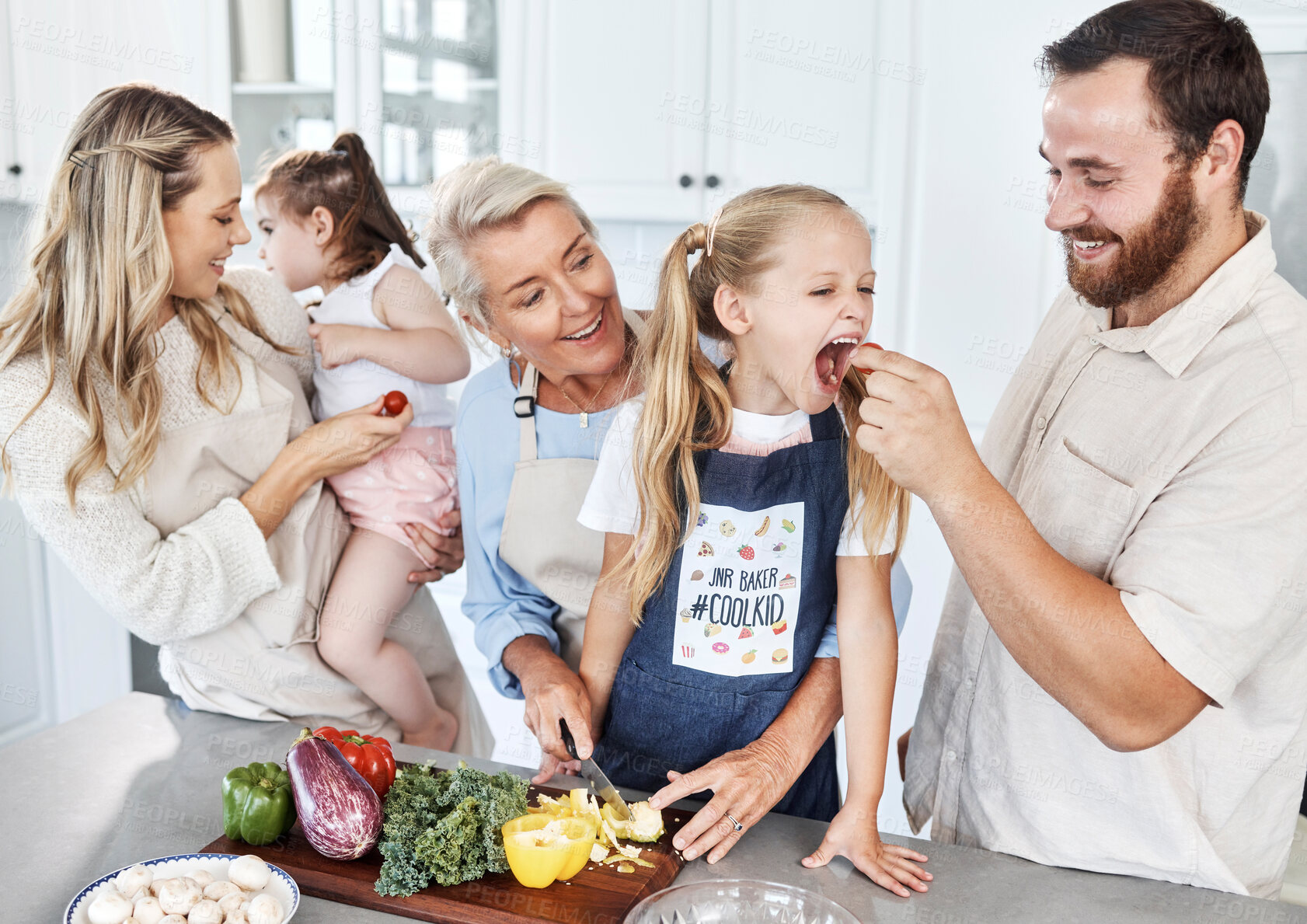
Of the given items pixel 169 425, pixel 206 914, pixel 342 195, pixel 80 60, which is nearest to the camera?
pixel 206 914

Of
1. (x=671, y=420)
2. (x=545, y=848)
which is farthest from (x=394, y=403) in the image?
(x=545, y=848)

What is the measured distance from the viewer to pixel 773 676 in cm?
148

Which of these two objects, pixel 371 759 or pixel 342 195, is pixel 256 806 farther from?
pixel 342 195

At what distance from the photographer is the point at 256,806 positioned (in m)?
1.24

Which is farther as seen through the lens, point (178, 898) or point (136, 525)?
point (136, 525)

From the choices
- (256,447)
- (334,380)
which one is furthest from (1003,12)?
(256,447)

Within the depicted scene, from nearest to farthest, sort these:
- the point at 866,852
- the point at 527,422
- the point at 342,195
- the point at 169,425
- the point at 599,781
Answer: the point at 866,852 → the point at 599,781 → the point at 169,425 → the point at 527,422 → the point at 342,195

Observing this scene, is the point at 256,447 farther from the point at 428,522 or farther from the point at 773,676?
the point at 773,676

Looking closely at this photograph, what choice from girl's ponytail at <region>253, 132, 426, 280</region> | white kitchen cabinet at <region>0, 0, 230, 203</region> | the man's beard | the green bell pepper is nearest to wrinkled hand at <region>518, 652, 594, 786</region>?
the green bell pepper

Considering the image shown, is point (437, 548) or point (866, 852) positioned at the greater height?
point (437, 548)

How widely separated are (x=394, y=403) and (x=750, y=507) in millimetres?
742

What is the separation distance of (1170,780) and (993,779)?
0.22 metres

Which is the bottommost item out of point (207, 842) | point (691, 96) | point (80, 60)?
point (207, 842)

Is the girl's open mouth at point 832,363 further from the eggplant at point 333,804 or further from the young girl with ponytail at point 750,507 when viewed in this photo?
the eggplant at point 333,804
